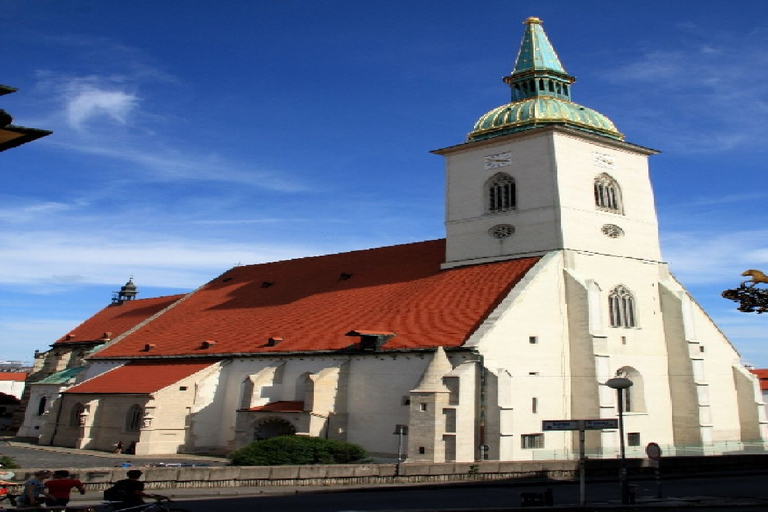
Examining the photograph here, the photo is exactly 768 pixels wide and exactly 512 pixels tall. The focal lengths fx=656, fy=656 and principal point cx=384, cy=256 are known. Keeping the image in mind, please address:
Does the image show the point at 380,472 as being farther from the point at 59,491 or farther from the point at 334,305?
the point at 334,305

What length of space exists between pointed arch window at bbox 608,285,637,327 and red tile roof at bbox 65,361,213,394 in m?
19.9

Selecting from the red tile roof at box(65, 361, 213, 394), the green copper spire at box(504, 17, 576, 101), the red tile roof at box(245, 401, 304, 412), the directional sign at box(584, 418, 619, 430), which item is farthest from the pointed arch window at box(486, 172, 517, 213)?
the directional sign at box(584, 418, 619, 430)

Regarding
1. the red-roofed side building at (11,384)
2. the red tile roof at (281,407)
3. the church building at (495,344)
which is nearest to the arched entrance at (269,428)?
the church building at (495,344)

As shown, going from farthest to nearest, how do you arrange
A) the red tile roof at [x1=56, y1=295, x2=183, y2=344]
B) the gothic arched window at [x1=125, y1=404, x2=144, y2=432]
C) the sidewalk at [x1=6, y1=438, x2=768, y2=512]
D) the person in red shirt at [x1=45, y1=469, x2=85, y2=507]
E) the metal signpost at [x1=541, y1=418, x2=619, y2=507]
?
the red tile roof at [x1=56, y1=295, x2=183, y2=344], the gothic arched window at [x1=125, y1=404, x2=144, y2=432], the metal signpost at [x1=541, y1=418, x2=619, y2=507], the sidewalk at [x1=6, y1=438, x2=768, y2=512], the person in red shirt at [x1=45, y1=469, x2=85, y2=507]

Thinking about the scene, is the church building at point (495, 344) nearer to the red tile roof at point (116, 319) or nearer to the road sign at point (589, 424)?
the road sign at point (589, 424)

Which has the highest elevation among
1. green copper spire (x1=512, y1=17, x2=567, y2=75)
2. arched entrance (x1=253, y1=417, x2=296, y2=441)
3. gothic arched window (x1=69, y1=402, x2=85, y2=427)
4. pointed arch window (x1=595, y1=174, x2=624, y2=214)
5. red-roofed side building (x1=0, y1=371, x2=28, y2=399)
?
green copper spire (x1=512, y1=17, x2=567, y2=75)

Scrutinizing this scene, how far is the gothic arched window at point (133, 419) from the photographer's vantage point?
32.2 m

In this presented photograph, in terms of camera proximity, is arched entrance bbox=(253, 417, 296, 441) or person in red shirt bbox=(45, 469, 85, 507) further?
arched entrance bbox=(253, 417, 296, 441)

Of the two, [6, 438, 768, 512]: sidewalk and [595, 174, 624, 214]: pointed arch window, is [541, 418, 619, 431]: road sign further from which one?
[595, 174, 624, 214]: pointed arch window

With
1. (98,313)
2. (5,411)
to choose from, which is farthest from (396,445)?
(5,411)

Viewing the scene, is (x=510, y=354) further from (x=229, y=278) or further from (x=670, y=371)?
(x=229, y=278)

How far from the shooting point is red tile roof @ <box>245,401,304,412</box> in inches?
1125

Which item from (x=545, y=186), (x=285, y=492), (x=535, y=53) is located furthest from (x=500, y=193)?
(x=285, y=492)

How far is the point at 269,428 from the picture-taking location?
29875mm
